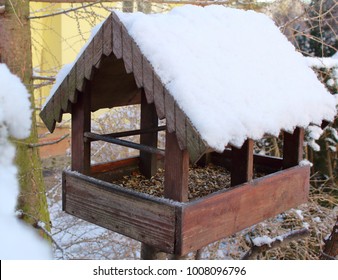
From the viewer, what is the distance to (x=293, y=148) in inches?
69.4

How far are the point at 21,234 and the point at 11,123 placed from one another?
0.27 ft

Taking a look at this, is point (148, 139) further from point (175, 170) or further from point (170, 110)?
point (170, 110)

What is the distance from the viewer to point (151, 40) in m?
1.13

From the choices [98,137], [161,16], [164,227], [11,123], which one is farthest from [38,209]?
[11,123]

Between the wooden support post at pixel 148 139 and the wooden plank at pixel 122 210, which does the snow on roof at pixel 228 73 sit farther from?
the wooden support post at pixel 148 139

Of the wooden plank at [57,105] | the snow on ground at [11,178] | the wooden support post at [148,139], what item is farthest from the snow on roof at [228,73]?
the snow on ground at [11,178]

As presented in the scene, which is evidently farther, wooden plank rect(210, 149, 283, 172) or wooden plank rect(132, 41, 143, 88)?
wooden plank rect(210, 149, 283, 172)

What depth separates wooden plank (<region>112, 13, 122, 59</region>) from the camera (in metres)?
1.17

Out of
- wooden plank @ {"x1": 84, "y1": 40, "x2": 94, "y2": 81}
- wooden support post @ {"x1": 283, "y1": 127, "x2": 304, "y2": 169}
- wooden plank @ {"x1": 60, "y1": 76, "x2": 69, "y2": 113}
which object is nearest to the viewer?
wooden plank @ {"x1": 84, "y1": 40, "x2": 94, "y2": 81}

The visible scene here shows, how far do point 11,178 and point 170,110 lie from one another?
83 centimetres

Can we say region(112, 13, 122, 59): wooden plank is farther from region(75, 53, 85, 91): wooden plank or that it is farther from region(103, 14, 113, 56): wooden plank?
region(75, 53, 85, 91): wooden plank

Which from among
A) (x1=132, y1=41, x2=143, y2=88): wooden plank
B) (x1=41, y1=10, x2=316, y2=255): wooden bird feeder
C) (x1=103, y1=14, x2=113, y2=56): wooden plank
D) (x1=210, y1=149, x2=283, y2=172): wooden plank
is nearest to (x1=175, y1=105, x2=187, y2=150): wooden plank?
(x1=41, y1=10, x2=316, y2=255): wooden bird feeder

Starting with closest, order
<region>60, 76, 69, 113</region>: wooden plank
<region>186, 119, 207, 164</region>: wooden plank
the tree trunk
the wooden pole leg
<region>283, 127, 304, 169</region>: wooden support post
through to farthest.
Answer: <region>186, 119, 207, 164</region>: wooden plank → <region>60, 76, 69, 113</region>: wooden plank → the wooden pole leg → <region>283, 127, 304, 169</region>: wooden support post → the tree trunk

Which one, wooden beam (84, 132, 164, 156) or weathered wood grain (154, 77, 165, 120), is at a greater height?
weathered wood grain (154, 77, 165, 120)
